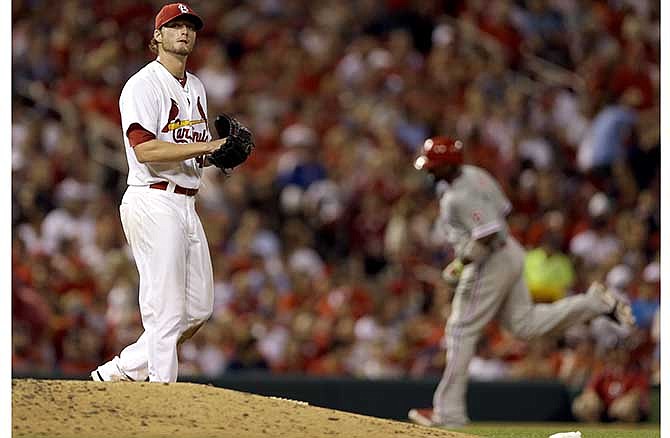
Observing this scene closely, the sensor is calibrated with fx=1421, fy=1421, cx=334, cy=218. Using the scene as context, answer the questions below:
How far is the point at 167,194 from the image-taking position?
6809 millimetres

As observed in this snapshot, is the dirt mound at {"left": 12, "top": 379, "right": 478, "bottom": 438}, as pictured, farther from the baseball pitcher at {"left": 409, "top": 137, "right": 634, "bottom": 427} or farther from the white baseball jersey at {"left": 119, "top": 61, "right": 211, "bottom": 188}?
the baseball pitcher at {"left": 409, "top": 137, "right": 634, "bottom": 427}

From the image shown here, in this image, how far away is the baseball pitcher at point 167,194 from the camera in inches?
264

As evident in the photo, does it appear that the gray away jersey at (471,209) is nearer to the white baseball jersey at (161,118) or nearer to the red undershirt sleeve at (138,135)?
the white baseball jersey at (161,118)

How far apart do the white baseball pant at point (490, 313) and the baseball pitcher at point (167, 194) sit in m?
2.94

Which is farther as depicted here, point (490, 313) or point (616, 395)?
point (616, 395)

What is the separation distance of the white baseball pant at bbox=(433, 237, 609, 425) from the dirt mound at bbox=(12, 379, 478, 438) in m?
3.05

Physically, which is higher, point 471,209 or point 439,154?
point 439,154

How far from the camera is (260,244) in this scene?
539 inches

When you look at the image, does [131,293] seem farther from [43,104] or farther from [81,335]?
[43,104]

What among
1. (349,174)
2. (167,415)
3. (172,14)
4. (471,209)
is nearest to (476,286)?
(471,209)

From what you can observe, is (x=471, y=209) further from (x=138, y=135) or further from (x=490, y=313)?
(x=138, y=135)

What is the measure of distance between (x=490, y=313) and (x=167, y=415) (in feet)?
13.1

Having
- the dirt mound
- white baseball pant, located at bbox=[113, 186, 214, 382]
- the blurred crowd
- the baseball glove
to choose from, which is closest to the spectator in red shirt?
the blurred crowd

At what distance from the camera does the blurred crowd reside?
12.4 meters
